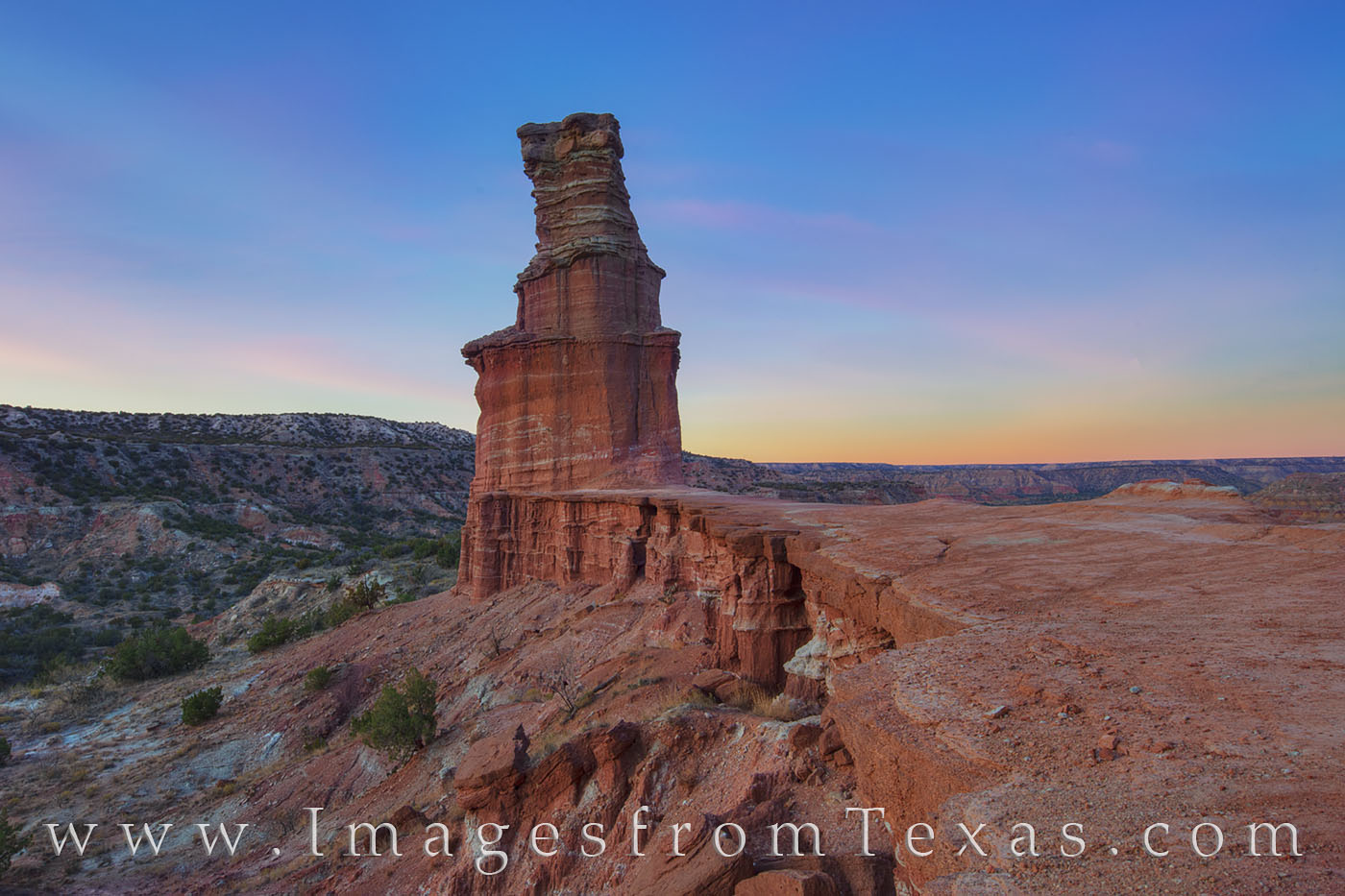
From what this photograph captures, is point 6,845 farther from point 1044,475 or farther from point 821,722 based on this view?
point 1044,475

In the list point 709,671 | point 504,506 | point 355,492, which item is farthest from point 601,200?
point 355,492

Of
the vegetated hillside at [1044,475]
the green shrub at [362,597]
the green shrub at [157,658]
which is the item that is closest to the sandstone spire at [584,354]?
the green shrub at [362,597]

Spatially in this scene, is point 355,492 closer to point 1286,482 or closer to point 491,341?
point 491,341

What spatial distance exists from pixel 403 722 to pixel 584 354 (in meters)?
13.1

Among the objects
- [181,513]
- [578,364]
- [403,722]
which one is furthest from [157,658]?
[181,513]

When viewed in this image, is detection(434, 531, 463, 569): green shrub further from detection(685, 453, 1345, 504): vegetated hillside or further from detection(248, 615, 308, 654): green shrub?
detection(685, 453, 1345, 504): vegetated hillside

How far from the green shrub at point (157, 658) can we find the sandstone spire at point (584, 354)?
46.8ft

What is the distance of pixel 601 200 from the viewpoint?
22.8m

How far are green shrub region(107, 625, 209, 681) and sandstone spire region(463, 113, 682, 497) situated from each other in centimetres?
1426

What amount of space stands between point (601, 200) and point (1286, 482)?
86.5 ft

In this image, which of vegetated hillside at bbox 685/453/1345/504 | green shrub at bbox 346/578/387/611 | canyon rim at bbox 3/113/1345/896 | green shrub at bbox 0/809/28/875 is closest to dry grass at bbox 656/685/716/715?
canyon rim at bbox 3/113/1345/896

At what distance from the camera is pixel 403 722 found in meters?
13.6

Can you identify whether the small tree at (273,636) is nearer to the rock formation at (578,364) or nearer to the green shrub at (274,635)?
the green shrub at (274,635)

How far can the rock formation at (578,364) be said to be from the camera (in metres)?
22.3
